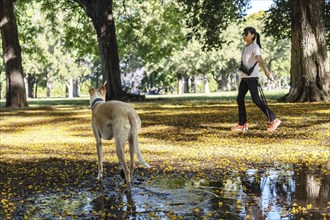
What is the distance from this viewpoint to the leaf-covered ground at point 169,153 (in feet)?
21.6

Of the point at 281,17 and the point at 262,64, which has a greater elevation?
the point at 281,17

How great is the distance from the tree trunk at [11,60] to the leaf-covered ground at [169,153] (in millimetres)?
9124

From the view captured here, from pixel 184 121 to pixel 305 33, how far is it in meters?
8.84

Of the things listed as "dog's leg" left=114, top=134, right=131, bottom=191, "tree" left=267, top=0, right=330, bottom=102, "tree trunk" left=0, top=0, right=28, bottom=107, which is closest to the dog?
"dog's leg" left=114, top=134, right=131, bottom=191

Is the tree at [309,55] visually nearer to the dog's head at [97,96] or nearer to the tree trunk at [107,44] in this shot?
the tree trunk at [107,44]

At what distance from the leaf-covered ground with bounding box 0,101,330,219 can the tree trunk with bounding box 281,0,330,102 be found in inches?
128

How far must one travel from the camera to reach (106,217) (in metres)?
5.33

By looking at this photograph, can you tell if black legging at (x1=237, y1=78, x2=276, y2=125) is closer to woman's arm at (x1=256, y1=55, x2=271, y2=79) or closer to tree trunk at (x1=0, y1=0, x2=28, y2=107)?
woman's arm at (x1=256, y1=55, x2=271, y2=79)

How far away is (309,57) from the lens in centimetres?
2244

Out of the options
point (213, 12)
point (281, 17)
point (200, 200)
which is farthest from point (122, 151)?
point (281, 17)

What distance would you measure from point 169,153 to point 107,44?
19603 millimetres

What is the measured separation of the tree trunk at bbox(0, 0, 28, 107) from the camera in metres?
27.7

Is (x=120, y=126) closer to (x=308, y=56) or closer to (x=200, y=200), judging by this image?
(x=200, y=200)

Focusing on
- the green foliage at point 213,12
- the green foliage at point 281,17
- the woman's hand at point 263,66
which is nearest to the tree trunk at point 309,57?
the green foliage at point 213,12
